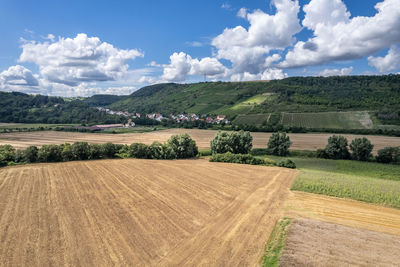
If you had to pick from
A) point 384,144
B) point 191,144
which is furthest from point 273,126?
point 191,144

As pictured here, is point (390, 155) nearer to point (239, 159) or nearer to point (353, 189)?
point (353, 189)

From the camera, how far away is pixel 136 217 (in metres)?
25.1

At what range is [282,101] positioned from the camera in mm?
181750

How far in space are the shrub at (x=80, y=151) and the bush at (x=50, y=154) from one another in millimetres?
3268

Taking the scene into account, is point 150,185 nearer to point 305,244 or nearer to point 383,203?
point 305,244

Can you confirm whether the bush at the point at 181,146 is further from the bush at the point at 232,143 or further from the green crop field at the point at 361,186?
the green crop field at the point at 361,186

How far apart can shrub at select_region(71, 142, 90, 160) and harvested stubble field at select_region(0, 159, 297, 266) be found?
11.9 metres

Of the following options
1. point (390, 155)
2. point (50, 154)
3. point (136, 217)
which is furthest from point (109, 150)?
point (390, 155)

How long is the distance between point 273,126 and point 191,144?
6607 centimetres

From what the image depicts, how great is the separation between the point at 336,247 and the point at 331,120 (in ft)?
397

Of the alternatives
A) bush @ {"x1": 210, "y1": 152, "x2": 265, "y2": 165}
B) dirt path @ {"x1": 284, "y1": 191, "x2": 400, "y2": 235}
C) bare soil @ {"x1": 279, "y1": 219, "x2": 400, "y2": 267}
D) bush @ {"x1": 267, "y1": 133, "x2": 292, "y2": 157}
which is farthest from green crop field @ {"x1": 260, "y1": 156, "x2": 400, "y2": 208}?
bush @ {"x1": 267, "y1": 133, "x2": 292, "y2": 157}

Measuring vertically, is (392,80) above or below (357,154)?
above

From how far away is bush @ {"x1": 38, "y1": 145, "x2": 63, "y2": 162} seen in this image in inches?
2156

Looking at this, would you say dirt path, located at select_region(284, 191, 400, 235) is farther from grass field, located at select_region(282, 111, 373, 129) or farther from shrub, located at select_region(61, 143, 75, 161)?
grass field, located at select_region(282, 111, 373, 129)
